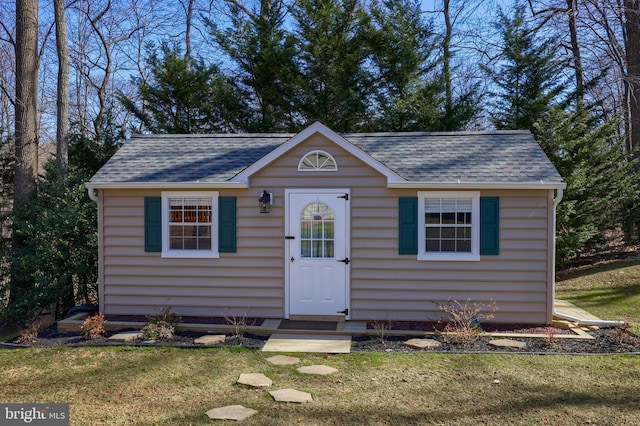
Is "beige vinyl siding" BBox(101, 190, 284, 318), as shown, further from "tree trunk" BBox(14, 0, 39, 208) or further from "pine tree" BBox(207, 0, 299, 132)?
"pine tree" BBox(207, 0, 299, 132)

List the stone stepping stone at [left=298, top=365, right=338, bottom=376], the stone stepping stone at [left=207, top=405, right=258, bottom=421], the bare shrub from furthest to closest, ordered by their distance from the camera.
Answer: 1. the bare shrub
2. the stone stepping stone at [left=298, top=365, right=338, bottom=376]
3. the stone stepping stone at [left=207, top=405, right=258, bottom=421]

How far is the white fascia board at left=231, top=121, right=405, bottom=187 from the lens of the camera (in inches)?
293

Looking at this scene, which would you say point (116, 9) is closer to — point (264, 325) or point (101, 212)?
point (101, 212)

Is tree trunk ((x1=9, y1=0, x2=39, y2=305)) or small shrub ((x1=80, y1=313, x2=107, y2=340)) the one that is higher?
tree trunk ((x1=9, y1=0, x2=39, y2=305))

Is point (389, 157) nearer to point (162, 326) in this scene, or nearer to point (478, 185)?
point (478, 185)

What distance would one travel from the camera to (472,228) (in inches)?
296

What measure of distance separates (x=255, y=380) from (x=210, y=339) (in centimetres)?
182

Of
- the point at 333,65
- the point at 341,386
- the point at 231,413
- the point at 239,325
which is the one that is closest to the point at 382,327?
the point at 341,386

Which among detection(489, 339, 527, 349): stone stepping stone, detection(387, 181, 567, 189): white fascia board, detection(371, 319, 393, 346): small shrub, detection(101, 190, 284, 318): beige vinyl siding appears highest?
detection(387, 181, 567, 189): white fascia board

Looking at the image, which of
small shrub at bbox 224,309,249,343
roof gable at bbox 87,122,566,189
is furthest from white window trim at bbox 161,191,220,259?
small shrub at bbox 224,309,249,343

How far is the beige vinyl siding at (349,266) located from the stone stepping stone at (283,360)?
1827mm

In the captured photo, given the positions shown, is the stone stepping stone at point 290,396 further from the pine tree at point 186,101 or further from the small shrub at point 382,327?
the pine tree at point 186,101

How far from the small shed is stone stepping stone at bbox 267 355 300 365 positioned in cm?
175

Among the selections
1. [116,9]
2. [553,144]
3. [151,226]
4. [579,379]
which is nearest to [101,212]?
[151,226]
